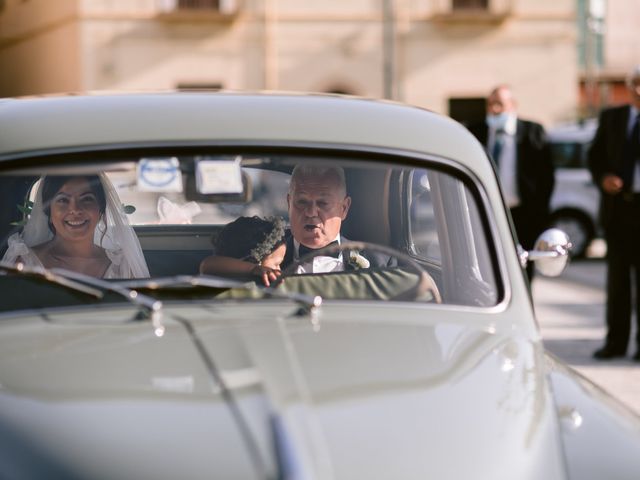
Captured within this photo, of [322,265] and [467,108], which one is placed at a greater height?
[322,265]

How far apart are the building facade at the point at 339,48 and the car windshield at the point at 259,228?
30713mm

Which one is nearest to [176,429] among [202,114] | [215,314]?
[215,314]

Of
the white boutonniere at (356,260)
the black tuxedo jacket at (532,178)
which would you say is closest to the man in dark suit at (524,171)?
the black tuxedo jacket at (532,178)

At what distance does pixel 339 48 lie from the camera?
35.5m

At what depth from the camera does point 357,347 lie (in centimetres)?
299

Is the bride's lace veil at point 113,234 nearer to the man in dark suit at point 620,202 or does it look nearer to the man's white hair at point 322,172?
the man's white hair at point 322,172

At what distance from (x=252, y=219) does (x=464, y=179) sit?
64 centimetres

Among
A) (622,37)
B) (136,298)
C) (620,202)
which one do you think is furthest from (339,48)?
(136,298)

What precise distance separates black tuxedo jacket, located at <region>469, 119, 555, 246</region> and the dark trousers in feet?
1.73

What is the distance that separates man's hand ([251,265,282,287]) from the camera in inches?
143

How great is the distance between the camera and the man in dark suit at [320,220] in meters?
3.77

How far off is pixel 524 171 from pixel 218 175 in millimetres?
6904

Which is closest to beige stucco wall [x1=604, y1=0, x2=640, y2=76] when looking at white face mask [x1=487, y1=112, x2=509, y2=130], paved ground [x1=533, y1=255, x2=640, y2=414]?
paved ground [x1=533, y1=255, x2=640, y2=414]

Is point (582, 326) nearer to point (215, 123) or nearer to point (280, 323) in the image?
point (215, 123)
